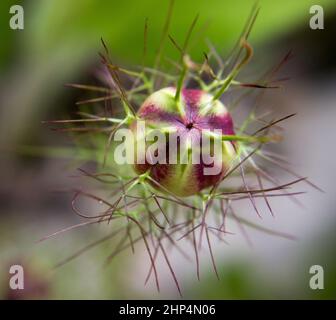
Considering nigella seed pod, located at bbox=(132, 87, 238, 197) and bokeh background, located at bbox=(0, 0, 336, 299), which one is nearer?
nigella seed pod, located at bbox=(132, 87, 238, 197)

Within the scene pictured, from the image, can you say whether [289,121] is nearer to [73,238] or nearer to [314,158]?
[314,158]

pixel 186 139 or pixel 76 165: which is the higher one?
pixel 76 165

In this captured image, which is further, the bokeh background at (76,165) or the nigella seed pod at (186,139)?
the bokeh background at (76,165)

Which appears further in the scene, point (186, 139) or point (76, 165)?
point (76, 165)
